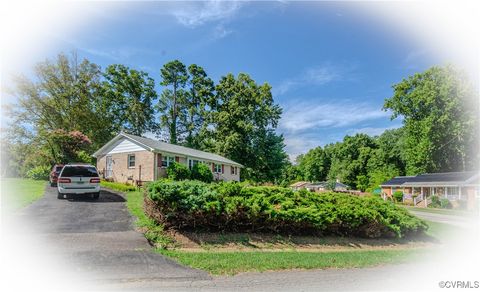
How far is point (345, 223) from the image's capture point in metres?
9.66

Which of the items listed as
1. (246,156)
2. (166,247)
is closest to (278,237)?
(166,247)

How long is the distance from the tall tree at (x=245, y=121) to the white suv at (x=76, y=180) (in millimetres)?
24193

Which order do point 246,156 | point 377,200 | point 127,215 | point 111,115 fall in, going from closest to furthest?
1. point 127,215
2. point 377,200
3. point 111,115
4. point 246,156

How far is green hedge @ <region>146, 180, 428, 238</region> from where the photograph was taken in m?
7.89

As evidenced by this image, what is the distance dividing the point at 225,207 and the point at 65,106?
86.3ft

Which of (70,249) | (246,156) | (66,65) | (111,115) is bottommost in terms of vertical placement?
(70,249)

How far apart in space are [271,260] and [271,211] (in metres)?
2.21

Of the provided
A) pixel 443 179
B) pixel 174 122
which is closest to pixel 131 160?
pixel 174 122

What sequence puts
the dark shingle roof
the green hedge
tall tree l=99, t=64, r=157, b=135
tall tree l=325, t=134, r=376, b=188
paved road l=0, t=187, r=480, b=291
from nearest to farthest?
paved road l=0, t=187, r=480, b=291
the green hedge
tall tree l=99, t=64, r=157, b=135
the dark shingle roof
tall tree l=325, t=134, r=376, b=188

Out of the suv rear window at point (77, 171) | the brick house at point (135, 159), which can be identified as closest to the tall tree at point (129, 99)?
the brick house at point (135, 159)

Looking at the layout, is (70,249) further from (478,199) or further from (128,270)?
(478,199)

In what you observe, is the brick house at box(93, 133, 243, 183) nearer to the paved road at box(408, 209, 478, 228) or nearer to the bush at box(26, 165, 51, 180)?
the bush at box(26, 165, 51, 180)

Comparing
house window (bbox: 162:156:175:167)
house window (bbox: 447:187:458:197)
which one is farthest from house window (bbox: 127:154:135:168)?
house window (bbox: 447:187:458:197)

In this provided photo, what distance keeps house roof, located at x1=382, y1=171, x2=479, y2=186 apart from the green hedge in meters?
24.4
